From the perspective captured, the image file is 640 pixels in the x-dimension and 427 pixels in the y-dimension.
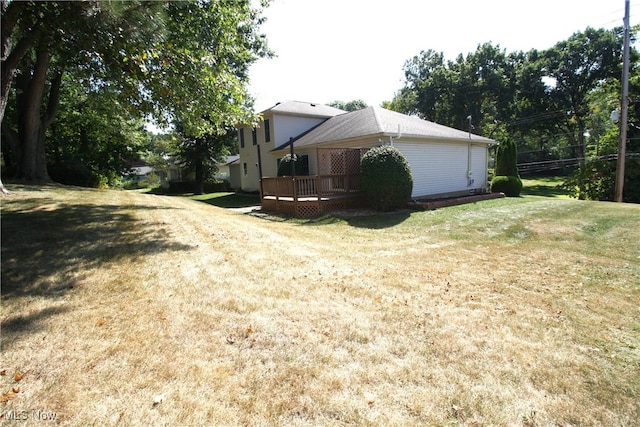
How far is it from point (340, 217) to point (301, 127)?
11.7 m

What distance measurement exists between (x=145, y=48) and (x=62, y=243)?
3.57 m

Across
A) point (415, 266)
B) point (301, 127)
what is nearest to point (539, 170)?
point (301, 127)

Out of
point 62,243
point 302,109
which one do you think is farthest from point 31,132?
point 302,109

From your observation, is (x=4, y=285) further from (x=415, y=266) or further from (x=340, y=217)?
(x=340, y=217)

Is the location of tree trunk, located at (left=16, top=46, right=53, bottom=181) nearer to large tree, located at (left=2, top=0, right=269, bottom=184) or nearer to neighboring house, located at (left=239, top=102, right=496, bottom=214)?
large tree, located at (left=2, top=0, right=269, bottom=184)

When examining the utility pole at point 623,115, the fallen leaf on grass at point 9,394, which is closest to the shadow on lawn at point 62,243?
the fallen leaf on grass at point 9,394

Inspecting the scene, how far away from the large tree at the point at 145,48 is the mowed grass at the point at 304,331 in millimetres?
3188

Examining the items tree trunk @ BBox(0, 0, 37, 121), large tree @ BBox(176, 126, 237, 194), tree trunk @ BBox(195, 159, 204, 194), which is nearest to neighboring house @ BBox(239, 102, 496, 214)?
large tree @ BBox(176, 126, 237, 194)

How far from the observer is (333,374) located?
2451 millimetres

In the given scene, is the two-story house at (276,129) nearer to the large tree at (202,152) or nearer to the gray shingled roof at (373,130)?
A: the gray shingled roof at (373,130)

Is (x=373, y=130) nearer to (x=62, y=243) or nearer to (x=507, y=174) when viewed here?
(x=507, y=174)

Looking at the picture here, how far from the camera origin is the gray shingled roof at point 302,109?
1973 cm

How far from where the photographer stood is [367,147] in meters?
12.4

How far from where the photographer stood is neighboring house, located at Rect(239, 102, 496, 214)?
39.2 feet
